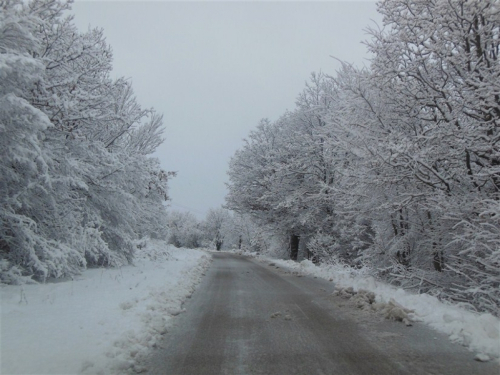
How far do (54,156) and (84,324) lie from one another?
5.00 metres

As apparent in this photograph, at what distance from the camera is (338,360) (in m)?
4.34

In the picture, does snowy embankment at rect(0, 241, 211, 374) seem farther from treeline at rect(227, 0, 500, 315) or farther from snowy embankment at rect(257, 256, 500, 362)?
treeline at rect(227, 0, 500, 315)

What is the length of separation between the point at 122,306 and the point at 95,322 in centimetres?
104

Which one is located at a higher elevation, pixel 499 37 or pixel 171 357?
pixel 499 37

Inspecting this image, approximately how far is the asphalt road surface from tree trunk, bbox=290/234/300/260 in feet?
59.5

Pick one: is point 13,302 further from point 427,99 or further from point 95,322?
point 427,99

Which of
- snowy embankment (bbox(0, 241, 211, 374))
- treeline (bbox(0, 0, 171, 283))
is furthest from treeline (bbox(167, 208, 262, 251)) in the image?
snowy embankment (bbox(0, 241, 211, 374))

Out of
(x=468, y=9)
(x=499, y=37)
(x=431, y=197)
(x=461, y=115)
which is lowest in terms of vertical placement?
(x=431, y=197)

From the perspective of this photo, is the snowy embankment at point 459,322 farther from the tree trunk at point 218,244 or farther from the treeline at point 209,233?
the tree trunk at point 218,244

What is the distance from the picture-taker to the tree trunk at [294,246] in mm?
25783

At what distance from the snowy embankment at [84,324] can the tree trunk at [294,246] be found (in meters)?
17.5

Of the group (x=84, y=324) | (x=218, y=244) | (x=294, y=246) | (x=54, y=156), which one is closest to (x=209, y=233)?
(x=218, y=244)

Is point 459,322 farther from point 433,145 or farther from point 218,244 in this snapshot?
point 218,244

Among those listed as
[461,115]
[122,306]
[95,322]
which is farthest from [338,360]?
[461,115]
